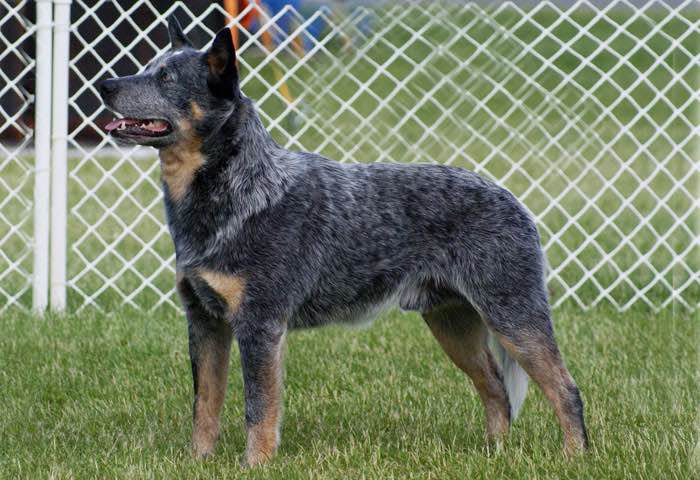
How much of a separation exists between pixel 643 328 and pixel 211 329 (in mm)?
2326

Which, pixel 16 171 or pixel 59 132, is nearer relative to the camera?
pixel 59 132

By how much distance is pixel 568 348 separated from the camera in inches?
177

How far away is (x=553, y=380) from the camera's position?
3133 millimetres

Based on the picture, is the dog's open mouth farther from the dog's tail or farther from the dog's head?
the dog's tail

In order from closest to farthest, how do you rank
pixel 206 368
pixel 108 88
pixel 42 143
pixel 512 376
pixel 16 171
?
pixel 108 88, pixel 206 368, pixel 512 376, pixel 42 143, pixel 16 171

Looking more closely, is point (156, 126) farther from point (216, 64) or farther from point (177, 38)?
point (177, 38)

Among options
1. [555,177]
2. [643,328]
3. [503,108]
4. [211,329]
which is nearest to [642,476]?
[211,329]

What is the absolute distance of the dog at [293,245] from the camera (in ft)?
9.83

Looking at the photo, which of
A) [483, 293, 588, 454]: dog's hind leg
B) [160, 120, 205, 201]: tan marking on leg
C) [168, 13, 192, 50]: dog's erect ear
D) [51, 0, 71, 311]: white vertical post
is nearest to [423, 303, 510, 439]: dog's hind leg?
[483, 293, 588, 454]: dog's hind leg

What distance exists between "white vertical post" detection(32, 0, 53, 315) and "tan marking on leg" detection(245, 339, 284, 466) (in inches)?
85.9

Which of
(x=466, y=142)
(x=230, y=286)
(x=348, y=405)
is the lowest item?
(x=466, y=142)

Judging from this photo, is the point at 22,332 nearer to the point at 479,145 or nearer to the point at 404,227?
the point at 404,227

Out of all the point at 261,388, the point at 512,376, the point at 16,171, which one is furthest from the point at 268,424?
the point at 16,171

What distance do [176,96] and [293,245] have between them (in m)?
0.52
